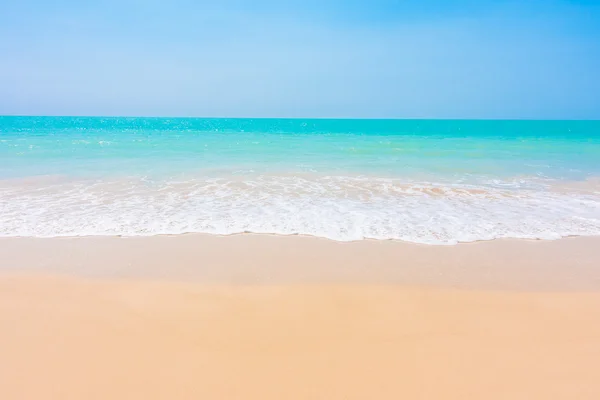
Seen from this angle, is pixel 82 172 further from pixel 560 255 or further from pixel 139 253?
pixel 560 255

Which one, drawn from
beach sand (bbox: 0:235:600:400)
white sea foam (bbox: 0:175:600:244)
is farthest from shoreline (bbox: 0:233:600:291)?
white sea foam (bbox: 0:175:600:244)

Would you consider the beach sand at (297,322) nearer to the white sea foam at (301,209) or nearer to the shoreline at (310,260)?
the shoreline at (310,260)

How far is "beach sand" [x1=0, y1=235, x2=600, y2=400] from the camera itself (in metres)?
2.61

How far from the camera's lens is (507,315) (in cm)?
353

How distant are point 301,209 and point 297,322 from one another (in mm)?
4336

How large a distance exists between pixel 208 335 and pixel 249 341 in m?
0.40

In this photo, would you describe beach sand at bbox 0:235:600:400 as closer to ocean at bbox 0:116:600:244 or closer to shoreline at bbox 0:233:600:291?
shoreline at bbox 0:233:600:291

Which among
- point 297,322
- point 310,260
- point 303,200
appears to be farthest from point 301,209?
point 297,322

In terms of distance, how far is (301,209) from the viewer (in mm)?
7613

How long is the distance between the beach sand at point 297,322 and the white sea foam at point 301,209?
81 centimetres

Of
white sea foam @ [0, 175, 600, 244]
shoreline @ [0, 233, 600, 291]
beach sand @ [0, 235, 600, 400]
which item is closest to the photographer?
beach sand @ [0, 235, 600, 400]

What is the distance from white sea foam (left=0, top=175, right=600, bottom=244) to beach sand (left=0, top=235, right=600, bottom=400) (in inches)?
31.9

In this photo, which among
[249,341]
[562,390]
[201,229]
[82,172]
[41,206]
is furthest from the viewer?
[82,172]

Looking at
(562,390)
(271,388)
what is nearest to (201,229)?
(271,388)
